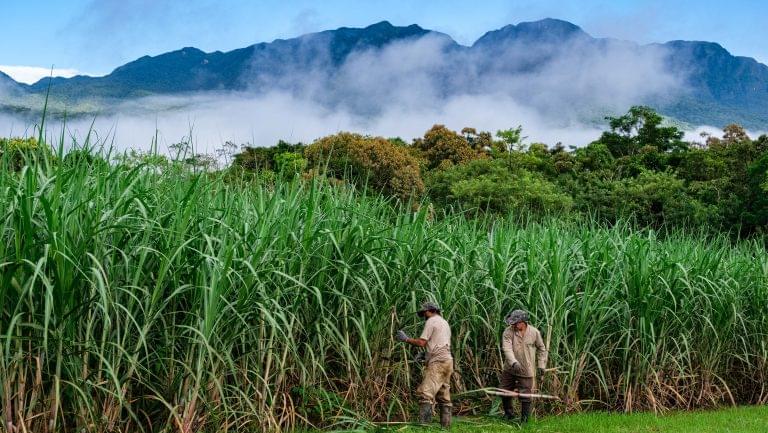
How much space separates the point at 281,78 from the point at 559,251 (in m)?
164

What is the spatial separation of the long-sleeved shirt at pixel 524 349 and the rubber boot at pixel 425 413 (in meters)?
0.90

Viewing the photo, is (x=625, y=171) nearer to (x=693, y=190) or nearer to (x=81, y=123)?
(x=693, y=190)

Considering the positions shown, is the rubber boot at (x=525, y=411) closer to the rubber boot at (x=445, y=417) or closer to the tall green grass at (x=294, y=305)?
the tall green grass at (x=294, y=305)

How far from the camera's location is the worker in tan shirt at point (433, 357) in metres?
6.58

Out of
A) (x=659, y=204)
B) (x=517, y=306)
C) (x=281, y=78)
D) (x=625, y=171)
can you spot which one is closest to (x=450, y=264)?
(x=517, y=306)

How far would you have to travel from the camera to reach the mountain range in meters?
135

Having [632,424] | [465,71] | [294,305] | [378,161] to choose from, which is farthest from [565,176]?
[465,71]

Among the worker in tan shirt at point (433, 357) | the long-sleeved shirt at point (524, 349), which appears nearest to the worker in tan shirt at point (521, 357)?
the long-sleeved shirt at point (524, 349)

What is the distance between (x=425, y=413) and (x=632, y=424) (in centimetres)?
222

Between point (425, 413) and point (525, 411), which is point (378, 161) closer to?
point (525, 411)

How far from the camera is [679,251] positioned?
929 centimetres

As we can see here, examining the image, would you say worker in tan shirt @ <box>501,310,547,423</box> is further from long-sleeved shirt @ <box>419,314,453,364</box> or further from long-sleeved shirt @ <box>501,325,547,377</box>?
long-sleeved shirt @ <box>419,314,453,364</box>

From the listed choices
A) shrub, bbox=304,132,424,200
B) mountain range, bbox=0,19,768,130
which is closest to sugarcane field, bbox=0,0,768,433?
shrub, bbox=304,132,424,200

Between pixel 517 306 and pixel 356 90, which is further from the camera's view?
pixel 356 90
